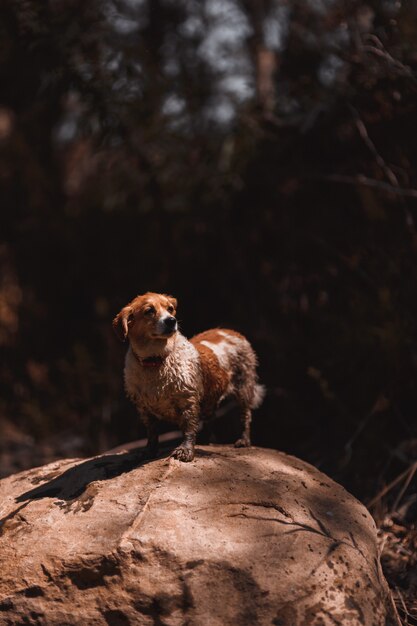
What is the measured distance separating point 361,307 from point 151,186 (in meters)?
3.30

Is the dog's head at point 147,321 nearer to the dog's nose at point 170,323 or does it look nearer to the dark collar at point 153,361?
the dog's nose at point 170,323

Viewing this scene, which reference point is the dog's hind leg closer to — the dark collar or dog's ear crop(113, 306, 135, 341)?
the dark collar

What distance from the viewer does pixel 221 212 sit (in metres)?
7.33

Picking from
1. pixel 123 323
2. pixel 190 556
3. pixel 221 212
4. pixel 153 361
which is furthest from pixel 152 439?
pixel 221 212

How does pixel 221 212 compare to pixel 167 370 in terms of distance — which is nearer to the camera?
pixel 167 370

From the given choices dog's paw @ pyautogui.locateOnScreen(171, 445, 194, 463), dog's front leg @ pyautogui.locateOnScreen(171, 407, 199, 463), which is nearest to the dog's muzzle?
dog's front leg @ pyautogui.locateOnScreen(171, 407, 199, 463)

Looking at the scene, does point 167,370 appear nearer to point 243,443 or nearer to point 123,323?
point 123,323

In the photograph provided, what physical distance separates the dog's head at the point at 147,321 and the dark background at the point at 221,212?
3.44 ft

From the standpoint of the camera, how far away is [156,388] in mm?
3512

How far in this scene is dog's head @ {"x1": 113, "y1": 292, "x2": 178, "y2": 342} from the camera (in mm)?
3324

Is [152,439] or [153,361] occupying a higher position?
[153,361]

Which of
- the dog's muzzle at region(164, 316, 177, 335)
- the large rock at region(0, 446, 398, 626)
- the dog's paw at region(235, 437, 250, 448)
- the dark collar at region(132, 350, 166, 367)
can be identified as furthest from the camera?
the dog's paw at region(235, 437, 250, 448)

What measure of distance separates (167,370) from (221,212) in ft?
13.5

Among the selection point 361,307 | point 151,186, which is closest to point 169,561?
point 361,307
